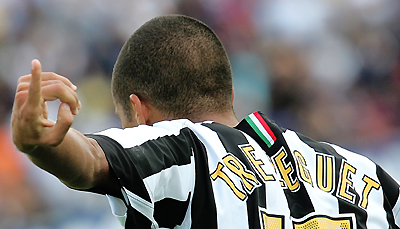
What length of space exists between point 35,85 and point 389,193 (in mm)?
1030

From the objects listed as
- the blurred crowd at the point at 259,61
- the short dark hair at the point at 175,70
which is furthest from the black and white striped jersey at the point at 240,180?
the blurred crowd at the point at 259,61

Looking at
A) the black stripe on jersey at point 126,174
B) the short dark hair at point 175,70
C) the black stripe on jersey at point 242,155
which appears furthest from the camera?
the short dark hair at point 175,70

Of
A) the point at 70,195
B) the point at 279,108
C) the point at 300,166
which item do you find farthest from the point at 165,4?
the point at 300,166

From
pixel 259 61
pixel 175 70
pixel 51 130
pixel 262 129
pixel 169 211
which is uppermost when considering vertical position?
pixel 259 61

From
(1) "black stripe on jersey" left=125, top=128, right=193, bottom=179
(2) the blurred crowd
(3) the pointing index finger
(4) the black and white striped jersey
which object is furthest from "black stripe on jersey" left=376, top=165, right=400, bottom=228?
(2) the blurred crowd

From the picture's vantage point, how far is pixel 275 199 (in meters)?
1.05

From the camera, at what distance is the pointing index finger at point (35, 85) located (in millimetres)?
650

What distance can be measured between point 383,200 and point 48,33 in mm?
2865

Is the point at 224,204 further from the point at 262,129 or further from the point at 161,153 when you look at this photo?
the point at 262,129

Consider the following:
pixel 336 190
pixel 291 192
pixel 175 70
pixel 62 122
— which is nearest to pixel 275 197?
pixel 291 192

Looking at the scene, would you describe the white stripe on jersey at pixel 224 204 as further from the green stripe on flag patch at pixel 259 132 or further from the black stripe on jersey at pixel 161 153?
the green stripe on flag patch at pixel 259 132

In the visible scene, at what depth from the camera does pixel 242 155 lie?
3.50ft

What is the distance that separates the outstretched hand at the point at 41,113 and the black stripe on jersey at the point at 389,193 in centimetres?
93

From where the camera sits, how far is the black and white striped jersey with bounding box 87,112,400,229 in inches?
35.9
